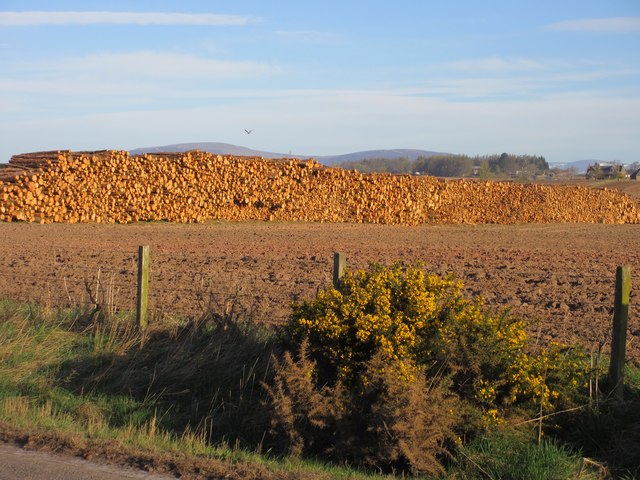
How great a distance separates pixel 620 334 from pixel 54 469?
206 inches

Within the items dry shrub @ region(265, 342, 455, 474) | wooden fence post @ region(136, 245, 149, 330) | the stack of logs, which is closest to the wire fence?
wooden fence post @ region(136, 245, 149, 330)

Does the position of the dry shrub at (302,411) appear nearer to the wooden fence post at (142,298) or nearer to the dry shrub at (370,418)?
the dry shrub at (370,418)

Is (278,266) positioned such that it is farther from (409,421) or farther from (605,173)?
(605,173)

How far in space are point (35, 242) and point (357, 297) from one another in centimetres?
1601

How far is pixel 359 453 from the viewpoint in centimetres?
663

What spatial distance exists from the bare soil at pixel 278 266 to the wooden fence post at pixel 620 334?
677 millimetres

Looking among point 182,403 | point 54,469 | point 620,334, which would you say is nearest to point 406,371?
point 620,334

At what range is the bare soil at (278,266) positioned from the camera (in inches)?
444

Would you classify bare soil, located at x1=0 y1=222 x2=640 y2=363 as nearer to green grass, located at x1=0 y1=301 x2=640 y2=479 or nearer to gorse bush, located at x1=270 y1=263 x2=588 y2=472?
green grass, located at x1=0 y1=301 x2=640 y2=479

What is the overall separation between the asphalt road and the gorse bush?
1549 millimetres

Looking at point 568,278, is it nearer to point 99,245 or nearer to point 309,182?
point 99,245

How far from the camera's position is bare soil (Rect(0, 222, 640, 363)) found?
37.0 feet

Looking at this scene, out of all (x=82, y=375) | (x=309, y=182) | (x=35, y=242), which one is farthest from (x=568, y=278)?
(x=309, y=182)

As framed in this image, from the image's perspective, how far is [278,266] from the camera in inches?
675
